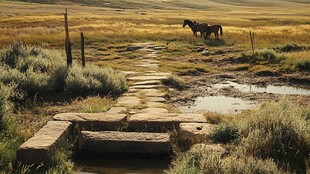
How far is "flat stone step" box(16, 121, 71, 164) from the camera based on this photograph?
17.9 ft

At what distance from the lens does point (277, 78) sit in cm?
1336

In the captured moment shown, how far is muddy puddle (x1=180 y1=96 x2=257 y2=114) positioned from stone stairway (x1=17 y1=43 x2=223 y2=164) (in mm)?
869

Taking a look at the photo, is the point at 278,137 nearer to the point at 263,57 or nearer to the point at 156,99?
the point at 156,99

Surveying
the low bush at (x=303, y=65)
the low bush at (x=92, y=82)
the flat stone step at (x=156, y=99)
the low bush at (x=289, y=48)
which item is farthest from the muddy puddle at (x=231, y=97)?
the low bush at (x=289, y=48)

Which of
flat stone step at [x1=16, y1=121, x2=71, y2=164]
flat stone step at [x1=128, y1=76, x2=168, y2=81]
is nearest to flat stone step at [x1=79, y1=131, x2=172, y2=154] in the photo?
flat stone step at [x1=16, y1=121, x2=71, y2=164]

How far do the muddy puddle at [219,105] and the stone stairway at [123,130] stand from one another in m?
0.87

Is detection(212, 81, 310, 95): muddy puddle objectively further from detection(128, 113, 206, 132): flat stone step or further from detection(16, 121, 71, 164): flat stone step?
detection(16, 121, 71, 164): flat stone step

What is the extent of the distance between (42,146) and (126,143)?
1.35 m

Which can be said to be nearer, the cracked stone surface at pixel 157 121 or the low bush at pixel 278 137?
the low bush at pixel 278 137

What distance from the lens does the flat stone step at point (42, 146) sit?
5.46 meters

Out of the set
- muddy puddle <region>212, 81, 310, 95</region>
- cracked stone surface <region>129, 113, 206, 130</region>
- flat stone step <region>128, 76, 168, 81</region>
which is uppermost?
cracked stone surface <region>129, 113, 206, 130</region>

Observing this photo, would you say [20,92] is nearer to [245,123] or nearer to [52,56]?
[52,56]

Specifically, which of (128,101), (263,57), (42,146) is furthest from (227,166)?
(263,57)

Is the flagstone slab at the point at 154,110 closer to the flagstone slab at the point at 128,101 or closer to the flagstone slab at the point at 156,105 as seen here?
the flagstone slab at the point at 156,105
